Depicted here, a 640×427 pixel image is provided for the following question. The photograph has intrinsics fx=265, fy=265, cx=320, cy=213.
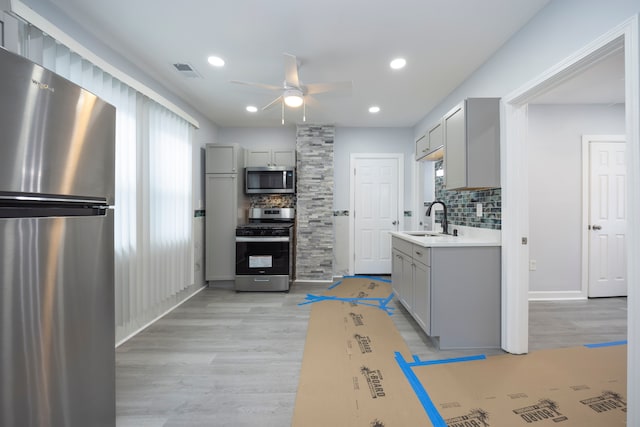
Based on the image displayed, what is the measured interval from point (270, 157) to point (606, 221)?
4761mm

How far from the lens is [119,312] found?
230cm

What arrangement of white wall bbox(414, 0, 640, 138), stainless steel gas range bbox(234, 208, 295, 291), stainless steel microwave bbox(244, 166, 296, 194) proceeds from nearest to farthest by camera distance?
1. white wall bbox(414, 0, 640, 138)
2. stainless steel gas range bbox(234, 208, 295, 291)
3. stainless steel microwave bbox(244, 166, 296, 194)

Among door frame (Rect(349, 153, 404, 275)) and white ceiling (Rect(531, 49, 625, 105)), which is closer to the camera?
white ceiling (Rect(531, 49, 625, 105))

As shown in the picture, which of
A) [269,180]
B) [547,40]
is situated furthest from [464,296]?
[269,180]

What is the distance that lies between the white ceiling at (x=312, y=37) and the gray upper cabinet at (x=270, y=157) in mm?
1172

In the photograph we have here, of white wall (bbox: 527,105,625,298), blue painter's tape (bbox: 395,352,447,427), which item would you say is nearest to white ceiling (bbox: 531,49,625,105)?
white wall (bbox: 527,105,625,298)

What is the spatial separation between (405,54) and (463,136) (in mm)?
906

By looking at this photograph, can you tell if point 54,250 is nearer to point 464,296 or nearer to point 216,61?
point 216,61

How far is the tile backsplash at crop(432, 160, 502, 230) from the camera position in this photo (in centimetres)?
235

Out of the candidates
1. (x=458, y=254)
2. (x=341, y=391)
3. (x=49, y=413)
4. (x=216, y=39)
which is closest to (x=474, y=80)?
(x=458, y=254)

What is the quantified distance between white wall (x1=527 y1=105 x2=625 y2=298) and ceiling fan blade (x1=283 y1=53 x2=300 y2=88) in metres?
3.22

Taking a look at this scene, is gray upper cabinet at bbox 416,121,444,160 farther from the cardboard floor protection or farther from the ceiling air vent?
the ceiling air vent

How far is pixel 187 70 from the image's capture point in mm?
2678

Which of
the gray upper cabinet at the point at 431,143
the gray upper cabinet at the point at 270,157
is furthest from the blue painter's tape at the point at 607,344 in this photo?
the gray upper cabinet at the point at 270,157
